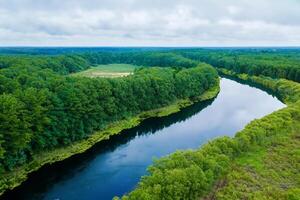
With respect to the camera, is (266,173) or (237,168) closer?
(266,173)

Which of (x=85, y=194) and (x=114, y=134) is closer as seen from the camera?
(x=85, y=194)

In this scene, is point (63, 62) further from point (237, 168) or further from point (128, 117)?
point (237, 168)

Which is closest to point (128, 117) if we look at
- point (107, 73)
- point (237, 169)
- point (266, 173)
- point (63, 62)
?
point (237, 169)

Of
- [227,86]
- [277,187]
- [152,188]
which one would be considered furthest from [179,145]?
[227,86]

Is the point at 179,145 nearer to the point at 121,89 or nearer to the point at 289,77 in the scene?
the point at 121,89

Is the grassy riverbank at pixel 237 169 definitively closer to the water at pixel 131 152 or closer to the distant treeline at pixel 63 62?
the water at pixel 131 152
